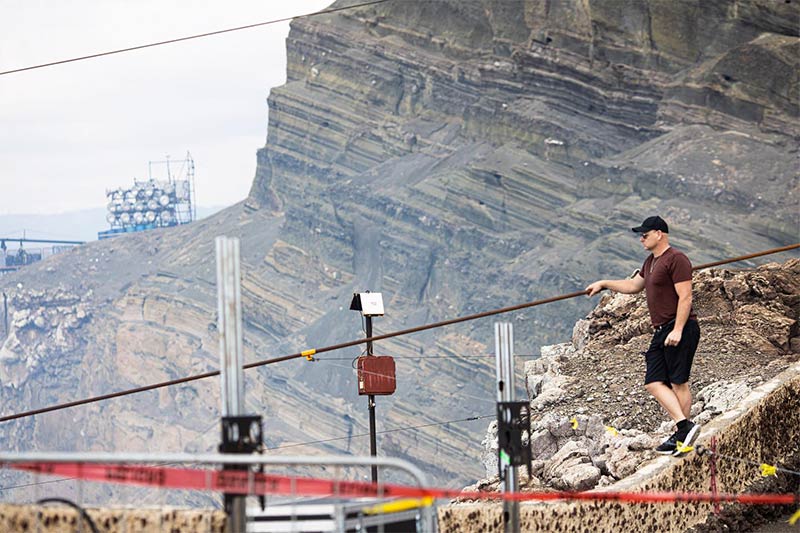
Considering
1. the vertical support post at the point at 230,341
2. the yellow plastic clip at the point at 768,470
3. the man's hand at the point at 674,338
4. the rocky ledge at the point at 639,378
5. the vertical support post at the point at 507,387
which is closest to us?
the vertical support post at the point at 230,341

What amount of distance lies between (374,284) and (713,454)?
385 feet

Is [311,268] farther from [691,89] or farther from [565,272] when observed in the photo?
[691,89]

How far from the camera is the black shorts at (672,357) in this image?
25.2 feet

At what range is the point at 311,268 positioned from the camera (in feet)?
421

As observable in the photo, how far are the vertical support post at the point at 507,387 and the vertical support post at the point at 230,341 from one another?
1.32 m

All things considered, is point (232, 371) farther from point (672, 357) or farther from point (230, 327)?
point (672, 357)

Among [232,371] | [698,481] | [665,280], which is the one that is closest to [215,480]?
[232,371]

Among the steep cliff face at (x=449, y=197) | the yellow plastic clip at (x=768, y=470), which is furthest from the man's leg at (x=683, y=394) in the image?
the steep cliff face at (x=449, y=197)

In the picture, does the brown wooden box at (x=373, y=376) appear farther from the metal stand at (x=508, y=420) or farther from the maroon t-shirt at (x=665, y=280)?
the metal stand at (x=508, y=420)

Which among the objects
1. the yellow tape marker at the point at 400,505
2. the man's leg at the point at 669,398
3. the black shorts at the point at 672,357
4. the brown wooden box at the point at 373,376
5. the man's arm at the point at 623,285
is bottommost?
the yellow tape marker at the point at 400,505

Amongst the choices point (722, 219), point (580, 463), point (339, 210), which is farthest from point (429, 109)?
point (580, 463)

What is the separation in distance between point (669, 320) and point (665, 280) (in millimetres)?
242

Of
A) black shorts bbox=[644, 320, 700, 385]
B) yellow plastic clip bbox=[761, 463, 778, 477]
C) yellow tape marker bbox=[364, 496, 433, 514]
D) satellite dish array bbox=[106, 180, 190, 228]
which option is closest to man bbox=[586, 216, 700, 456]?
black shorts bbox=[644, 320, 700, 385]

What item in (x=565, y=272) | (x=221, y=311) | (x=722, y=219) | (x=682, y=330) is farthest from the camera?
(x=565, y=272)
